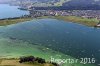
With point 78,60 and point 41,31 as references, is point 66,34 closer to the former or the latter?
point 41,31

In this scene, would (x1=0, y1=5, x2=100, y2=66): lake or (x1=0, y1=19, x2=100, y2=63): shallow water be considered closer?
(x1=0, y1=5, x2=100, y2=66): lake

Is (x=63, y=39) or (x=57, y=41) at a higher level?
(x=57, y=41)

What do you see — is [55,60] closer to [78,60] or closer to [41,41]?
[78,60]

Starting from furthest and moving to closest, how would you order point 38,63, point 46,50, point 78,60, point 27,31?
1. point 27,31
2. point 46,50
3. point 78,60
4. point 38,63

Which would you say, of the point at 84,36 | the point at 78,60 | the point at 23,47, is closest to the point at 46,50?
the point at 23,47

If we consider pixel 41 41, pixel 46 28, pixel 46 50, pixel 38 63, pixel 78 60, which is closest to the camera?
pixel 38 63

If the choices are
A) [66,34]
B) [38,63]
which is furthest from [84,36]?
[38,63]

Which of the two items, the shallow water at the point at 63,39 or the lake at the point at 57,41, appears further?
the shallow water at the point at 63,39

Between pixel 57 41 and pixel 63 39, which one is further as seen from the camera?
pixel 63 39

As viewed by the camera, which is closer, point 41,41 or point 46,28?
point 41,41
